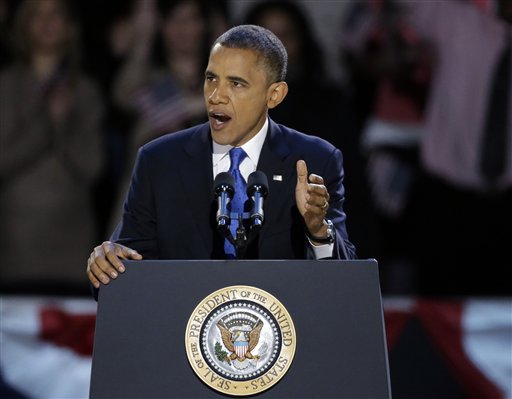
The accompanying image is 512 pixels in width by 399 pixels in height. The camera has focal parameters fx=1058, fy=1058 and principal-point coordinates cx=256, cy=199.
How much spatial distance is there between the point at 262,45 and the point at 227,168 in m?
0.30

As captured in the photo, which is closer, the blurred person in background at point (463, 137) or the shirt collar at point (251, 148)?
the shirt collar at point (251, 148)

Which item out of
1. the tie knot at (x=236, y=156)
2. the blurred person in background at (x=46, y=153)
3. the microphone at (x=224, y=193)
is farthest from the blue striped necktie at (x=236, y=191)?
the blurred person in background at (x=46, y=153)

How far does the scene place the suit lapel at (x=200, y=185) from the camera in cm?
244

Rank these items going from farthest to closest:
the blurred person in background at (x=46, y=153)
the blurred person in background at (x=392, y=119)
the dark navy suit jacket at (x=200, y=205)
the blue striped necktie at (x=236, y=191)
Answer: the blurred person in background at (x=392, y=119) → the blurred person in background at (x=46, y=153) → the dark navy suit jacket at (x=200, y=205) → the blue striped necktie at (x=236, y=191)

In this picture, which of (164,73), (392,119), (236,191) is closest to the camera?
(236,191)

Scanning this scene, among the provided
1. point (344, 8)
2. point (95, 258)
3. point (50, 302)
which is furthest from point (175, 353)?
point (344, 8)

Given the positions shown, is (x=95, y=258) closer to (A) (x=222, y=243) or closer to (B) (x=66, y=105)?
(A) (x=222, y=243)

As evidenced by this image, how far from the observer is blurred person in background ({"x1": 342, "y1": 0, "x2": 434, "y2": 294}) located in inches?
197

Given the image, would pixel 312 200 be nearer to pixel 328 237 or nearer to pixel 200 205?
pixel 328 237

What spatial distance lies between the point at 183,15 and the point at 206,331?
3.07 m

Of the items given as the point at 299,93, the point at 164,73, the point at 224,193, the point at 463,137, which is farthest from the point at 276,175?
the point at 463,137

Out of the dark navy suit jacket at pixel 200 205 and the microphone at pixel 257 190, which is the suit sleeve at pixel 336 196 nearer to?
the dark navy suit jacket at pixel 200 205

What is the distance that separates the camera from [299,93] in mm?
4715

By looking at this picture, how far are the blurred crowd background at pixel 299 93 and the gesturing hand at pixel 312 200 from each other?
2526mm
